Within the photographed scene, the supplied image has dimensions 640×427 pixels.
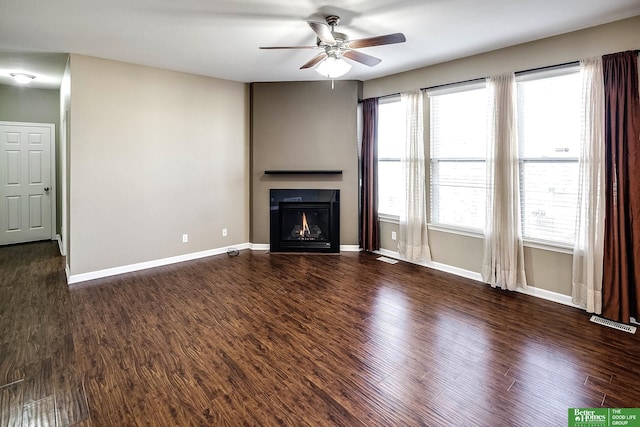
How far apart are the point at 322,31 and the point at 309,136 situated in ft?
9.02

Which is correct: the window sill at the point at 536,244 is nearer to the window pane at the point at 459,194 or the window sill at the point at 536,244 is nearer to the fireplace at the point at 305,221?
the window pane at the point at 459,194

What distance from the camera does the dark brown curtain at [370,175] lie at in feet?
17.0

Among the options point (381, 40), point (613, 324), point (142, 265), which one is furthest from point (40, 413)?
point (613, 324)

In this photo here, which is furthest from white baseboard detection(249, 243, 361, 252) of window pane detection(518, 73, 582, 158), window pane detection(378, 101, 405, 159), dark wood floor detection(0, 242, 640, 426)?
window pane detection(518, 73, 582, 158)

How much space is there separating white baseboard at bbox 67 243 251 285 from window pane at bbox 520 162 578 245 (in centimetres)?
412

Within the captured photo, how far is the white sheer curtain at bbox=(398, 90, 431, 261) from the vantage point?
4578mm

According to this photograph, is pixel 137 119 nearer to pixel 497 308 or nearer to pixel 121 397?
pixel 121 397

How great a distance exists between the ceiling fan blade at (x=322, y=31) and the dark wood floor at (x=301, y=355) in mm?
2454

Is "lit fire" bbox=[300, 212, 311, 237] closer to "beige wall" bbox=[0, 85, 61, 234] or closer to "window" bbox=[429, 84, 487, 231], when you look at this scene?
"window" bbox=[429, 84, 487, 231]

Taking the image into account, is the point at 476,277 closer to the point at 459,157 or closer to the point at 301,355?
the point at 459,157

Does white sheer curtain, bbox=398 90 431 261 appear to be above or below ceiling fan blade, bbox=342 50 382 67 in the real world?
below

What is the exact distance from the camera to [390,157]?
513cm

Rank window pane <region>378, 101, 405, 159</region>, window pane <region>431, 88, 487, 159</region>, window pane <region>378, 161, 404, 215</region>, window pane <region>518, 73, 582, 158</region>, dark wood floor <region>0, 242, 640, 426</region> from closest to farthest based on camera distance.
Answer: dark wood floor <region>0, 242, 640, 426</region>
window pane <region>518, 73, 582, 158</region>
window pane <region>431, 88, 487, 159</region>
window pane <region>378, 101, 405, 159</region>
window pane <region>378, 161, 404, 215</region>

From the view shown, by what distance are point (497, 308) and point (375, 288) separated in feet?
4.10
